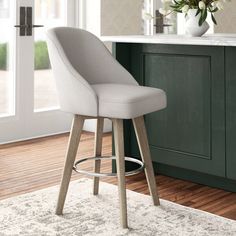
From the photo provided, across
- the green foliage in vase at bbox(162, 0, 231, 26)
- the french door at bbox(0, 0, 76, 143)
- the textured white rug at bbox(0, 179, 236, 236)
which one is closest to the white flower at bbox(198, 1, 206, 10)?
the green foliage in vase at bbox(162, 0, 231, 26)

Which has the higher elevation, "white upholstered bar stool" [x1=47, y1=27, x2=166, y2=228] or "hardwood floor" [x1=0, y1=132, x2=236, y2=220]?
"white upholstered bar stool" [x1=47, y1=27, x2=166, y2=228]

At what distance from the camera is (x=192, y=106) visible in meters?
3.49

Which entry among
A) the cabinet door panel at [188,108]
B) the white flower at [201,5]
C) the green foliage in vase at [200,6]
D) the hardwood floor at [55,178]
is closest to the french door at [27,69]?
the hardwood floor at [55,178]

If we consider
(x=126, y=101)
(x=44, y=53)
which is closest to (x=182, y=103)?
(x=126, y=101)

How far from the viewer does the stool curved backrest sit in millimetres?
2850

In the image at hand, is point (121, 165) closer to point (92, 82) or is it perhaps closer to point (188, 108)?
point (92, 82)

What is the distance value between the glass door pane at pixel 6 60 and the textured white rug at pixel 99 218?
167 centimetres

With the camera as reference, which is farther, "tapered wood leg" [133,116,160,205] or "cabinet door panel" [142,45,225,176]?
"cabinet door panel" [142,45,225,176]

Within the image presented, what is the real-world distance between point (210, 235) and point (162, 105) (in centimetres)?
72

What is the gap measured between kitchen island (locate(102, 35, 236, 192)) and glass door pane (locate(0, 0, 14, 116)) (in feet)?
4.80

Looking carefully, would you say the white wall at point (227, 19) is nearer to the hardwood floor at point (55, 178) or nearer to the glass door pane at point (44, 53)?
the glass door pane at point (44, 53)

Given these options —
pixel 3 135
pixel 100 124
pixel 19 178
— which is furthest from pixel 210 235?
pixel 3 135

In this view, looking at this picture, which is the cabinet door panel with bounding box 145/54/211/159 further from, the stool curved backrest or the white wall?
the white wall

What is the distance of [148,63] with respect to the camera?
12.1ft
